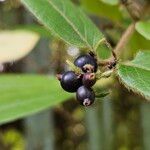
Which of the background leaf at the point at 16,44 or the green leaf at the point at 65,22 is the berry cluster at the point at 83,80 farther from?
the background leaf at the point at 16,44

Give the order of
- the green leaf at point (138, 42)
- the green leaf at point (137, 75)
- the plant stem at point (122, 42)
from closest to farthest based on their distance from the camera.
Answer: the green leaf at point (137, 75), the plant stem at point (122, 42), the green leaf at point (138, 42)

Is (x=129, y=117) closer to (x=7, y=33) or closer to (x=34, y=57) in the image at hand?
(x=34, y=57)

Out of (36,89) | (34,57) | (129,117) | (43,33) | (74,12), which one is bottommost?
(129,117)

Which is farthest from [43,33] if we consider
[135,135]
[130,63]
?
[135,135]

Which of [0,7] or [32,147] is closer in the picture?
[32,147]

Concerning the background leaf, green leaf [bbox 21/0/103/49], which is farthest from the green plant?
the background leaf

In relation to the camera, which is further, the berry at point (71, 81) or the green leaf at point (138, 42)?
the green leaf at point (138, 42)

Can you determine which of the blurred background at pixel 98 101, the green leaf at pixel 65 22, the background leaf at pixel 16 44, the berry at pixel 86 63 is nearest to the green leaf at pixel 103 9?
the blurred background at pixel 98 101
